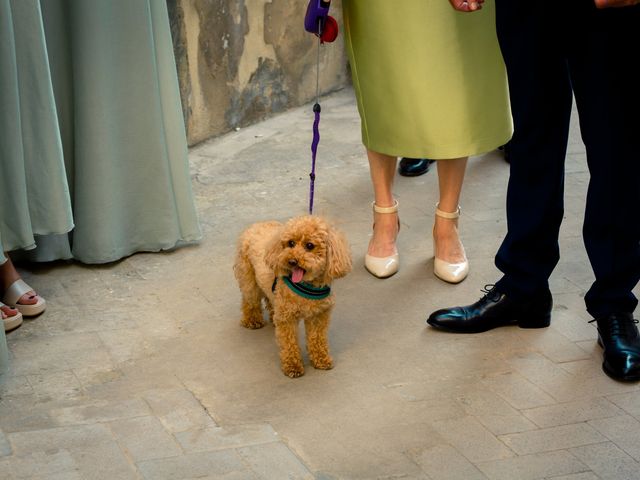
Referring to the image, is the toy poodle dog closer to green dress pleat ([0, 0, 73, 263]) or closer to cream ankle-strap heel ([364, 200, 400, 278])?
cream ankle-strap heel ([364, 200, 400, 278])

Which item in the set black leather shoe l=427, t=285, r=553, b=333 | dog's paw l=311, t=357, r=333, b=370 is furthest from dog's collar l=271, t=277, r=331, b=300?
black leather shoe l=427, t=285, r=553, b=333

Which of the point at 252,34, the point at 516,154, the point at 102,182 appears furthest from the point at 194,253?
the point at 252,34

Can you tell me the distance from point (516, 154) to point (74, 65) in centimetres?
157

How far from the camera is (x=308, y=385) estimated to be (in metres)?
3.35

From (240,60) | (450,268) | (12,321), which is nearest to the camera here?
(12,321)

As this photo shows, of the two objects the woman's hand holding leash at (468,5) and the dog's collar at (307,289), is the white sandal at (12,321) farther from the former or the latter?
the woman's hand holding leash at (468,5)

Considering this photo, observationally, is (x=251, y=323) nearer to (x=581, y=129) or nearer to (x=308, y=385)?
(x=308, y=385)

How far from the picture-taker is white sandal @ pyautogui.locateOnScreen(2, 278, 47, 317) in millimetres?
3717

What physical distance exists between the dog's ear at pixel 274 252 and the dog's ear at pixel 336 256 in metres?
0.14

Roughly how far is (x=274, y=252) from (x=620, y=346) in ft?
3.60

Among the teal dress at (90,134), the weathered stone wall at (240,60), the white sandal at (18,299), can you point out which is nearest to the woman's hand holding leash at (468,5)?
the teal dress at (90,134)

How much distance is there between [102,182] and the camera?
13.1ft

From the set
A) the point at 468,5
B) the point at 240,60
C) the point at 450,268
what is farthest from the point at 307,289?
the point at 240,60

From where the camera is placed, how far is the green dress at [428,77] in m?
3.77
